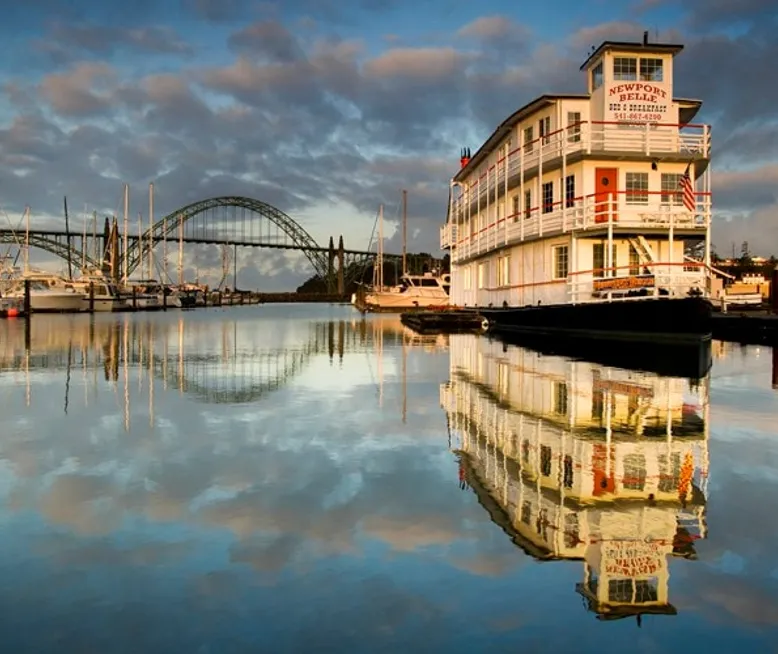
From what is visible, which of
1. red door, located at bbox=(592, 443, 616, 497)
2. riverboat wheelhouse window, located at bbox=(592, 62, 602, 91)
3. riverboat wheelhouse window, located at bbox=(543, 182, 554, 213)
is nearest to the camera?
red door, located at bbox=(592, 443, 616, 497)

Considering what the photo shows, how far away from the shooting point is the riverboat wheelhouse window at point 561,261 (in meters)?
30.7

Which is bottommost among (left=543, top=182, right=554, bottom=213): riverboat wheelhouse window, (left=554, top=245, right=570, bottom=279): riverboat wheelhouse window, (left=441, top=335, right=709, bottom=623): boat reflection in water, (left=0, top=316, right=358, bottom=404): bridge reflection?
(left=441, top=335, right=709, bottom=623): boat reflection in water

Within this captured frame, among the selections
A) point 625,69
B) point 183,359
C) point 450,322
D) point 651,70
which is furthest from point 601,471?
point 450,322

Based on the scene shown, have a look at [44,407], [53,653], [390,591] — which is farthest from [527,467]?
[44,407]

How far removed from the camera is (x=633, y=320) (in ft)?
84.1

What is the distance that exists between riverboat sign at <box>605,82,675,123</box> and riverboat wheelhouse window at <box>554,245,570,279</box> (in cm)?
518

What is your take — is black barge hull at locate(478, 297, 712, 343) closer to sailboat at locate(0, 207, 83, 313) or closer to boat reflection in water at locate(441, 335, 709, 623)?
boat reflection in water at locate(441, 335, 709, 623)

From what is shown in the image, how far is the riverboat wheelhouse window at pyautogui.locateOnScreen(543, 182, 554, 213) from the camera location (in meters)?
32.0

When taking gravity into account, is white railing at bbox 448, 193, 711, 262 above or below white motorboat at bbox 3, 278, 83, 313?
above

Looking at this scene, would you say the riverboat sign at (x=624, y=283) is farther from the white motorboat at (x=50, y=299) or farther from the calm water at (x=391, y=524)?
the white motorboat at (x=50, y=299)

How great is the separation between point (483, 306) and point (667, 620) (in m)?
37.9

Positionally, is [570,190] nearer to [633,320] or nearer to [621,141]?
[621,141]

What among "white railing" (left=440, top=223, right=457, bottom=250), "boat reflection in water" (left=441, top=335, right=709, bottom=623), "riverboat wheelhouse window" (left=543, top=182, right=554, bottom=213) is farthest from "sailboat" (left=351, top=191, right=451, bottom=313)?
"boat reflection in water" (left=441, top=335, right=709, bottom=623)

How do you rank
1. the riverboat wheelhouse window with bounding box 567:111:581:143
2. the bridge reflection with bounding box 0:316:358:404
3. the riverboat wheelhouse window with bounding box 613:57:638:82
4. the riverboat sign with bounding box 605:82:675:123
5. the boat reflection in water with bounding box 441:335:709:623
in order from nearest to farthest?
the boat reflection in water with bounding box 441:335:709:623 → the bridge reflection with bounding box 0:316:358:404 → the riverboat sign with bounding box 605:82:675:123 → the riverboat wheelhouse window with bounding box 613:57:638:82 → the riverboat wheelhouse window with bounding box 567:111:581:143
